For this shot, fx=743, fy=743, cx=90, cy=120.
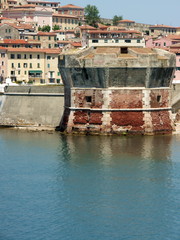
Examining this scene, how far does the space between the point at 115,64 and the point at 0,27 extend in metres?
79.9

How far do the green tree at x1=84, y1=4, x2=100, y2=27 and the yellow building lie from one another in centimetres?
6136

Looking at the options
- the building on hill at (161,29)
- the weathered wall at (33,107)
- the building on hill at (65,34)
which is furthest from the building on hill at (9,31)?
the weathered wall at (33,107)

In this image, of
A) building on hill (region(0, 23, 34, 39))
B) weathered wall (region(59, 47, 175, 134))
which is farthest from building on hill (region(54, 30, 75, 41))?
weathered wall (region(59, 47, 175, 134))

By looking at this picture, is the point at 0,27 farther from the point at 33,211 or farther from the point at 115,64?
the point at 33,211

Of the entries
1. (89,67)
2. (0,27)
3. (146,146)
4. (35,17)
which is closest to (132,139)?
(146,146)

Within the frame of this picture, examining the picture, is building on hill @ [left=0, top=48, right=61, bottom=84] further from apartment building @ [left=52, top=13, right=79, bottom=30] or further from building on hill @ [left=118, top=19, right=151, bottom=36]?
building on hill @ [left=118, top=19, right=151, bottom=36]

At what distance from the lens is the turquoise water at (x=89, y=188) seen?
116ft

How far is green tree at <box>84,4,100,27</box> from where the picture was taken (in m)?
175

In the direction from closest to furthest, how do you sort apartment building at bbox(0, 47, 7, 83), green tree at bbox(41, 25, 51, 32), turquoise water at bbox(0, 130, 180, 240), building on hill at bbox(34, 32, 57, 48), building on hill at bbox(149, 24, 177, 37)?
turquoise water at bbox(0, 130, 180, 240) < apartment building at bbox(0, 47, 7, 83) < building on hill at bbox(34, 32, 57, 48) < green tree at bbox(41, 25, 51, 32) < building on hill at bbox(149, 24, 177, 37)

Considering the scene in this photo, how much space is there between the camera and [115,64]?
5719cm

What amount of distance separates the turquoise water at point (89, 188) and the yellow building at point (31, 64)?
5204 cm

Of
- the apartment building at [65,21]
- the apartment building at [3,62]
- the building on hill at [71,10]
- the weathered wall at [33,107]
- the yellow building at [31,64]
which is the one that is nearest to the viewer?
the weathered wall at [33,107]

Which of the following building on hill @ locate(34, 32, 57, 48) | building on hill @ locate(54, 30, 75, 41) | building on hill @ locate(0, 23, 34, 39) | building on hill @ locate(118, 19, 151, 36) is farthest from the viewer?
building on hill @ locate(118, 19, 151, 36)

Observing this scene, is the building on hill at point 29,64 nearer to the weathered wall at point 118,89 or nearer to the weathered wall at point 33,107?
the weathered wall at point 33,107
